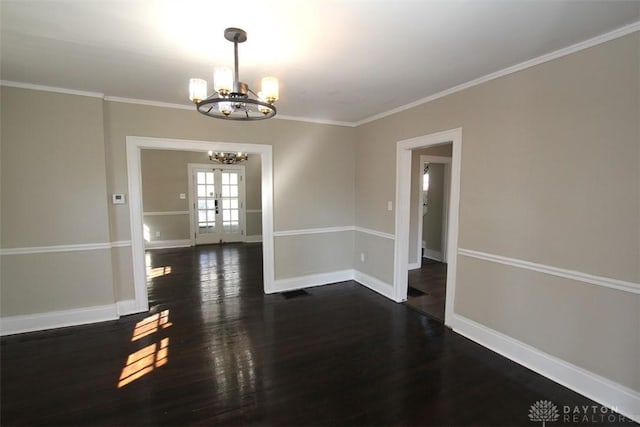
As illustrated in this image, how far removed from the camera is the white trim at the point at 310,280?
4.17 metres

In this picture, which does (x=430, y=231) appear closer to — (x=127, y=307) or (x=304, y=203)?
(x=304, y=203)

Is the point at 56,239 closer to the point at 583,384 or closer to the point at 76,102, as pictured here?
the point at 76,102

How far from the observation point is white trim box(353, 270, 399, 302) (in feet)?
12.9

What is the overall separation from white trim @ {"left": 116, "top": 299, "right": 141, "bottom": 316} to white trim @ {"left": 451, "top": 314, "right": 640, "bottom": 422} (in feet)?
12.1

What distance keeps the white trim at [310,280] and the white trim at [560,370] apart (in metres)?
2.00

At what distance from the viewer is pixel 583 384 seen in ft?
6.79

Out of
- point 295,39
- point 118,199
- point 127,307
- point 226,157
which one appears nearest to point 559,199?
point 295,39

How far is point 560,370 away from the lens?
86.2 inches

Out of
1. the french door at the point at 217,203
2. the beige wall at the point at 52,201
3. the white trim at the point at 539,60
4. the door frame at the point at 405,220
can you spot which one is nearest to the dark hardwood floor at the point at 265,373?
the door frame at the point at 405,220

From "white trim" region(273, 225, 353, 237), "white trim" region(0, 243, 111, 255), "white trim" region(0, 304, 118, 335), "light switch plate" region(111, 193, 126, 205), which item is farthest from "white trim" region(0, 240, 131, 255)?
"white trim" region(273, 225, 353, 237)

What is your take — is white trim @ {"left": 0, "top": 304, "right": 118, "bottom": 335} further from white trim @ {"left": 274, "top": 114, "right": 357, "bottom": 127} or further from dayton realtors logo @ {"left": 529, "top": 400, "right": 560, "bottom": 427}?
dayton realtors logo @ {"left": 529, "top": 400, "right": 560, "bottom": 427}

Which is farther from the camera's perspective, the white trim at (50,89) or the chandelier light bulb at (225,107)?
the white trim at (50,89)

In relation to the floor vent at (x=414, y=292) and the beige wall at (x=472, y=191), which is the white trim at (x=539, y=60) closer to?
the beige wall at (x=472, y=191)

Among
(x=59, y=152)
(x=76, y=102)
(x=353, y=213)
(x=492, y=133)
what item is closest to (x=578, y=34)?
(x=492, y=133)
